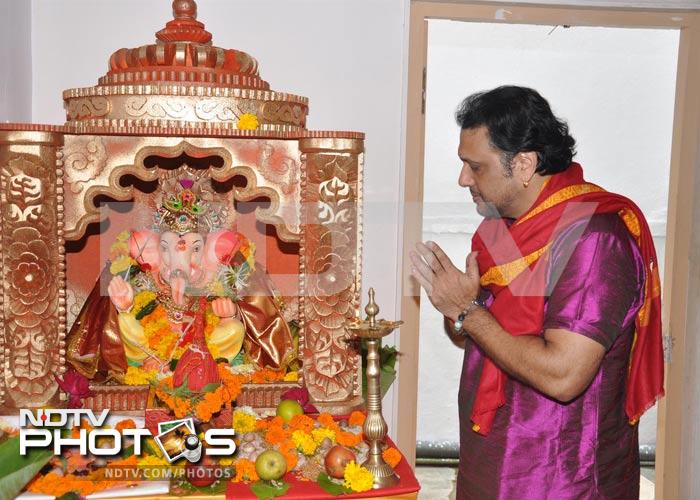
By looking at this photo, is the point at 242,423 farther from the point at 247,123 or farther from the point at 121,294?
the point at 247,123

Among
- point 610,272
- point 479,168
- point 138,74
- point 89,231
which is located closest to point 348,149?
point 479,168

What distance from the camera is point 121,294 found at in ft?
7.70

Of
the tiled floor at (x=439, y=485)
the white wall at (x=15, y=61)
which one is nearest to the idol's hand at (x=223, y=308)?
the white wall at (x=15, y=61)

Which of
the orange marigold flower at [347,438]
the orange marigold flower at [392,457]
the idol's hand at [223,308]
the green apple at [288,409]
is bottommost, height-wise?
the orange marigold flower at [392,457]

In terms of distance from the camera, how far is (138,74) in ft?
6.88

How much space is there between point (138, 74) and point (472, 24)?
1450 millimetres

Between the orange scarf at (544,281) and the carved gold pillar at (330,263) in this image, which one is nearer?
the orange scarf at (544,281)

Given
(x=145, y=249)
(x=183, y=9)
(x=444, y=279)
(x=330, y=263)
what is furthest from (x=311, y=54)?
(x=444, y=279)

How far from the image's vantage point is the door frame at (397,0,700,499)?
9.62ft

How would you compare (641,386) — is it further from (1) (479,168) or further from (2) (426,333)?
(2) (426,333)

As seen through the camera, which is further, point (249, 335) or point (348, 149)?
point (249, 335)

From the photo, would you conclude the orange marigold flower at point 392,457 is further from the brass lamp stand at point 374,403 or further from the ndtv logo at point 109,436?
the ndtv logo at point 109,436

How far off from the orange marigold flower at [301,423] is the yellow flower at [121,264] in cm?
84

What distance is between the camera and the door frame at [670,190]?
9.62ft
